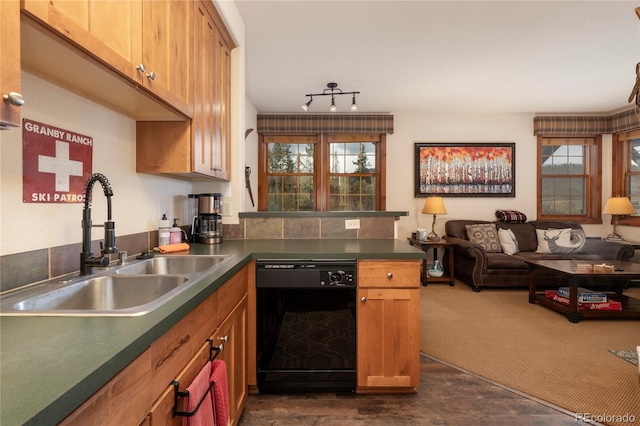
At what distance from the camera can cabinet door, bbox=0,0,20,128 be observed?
2.15 feet

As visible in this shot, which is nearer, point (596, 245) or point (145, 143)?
point (145, 143)

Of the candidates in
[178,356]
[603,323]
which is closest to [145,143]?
[178,356]

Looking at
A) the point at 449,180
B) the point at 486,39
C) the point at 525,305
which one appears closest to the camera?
the point at 486,39

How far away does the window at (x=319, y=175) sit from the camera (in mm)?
5387

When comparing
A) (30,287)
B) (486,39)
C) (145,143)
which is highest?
(486,39)

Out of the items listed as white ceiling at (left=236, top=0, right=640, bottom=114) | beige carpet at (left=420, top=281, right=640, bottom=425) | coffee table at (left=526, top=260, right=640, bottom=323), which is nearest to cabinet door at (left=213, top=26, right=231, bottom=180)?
white ceiling at (left=236, top=0, right=640, bottom=114)

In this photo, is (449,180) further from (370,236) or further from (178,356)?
A: (178,356)

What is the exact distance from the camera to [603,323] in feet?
9.99

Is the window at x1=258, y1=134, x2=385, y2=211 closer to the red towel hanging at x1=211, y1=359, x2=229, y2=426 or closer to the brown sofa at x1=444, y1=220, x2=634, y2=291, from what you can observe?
the brown sofa at x1=444, y1=220, x2=634, y2=291

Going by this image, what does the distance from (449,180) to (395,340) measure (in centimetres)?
405

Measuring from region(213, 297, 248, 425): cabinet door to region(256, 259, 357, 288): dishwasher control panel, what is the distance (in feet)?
0.58

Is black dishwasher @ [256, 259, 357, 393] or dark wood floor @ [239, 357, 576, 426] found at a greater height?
black dishwasher @ [256, 259, 357, 393]

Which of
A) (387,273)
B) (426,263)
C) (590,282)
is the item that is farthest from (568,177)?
(387,273)

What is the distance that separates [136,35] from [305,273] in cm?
128
